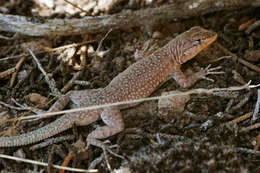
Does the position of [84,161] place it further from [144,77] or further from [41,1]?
[41,1]

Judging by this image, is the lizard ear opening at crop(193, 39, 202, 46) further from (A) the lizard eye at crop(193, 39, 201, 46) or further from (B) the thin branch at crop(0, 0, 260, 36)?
(B) the thin branch at crop(0, 0, 260, 36)

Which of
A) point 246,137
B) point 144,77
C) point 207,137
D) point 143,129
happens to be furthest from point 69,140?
point 246,137

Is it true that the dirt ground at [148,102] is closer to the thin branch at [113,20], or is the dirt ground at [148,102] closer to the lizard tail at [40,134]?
the lizard tail at [40,134]

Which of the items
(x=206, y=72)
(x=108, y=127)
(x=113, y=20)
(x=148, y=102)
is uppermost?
Answer: (x=113, y=20)

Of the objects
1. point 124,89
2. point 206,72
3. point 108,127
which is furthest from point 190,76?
point 108,127

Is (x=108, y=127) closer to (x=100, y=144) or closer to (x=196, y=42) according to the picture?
(x=100, y=144)

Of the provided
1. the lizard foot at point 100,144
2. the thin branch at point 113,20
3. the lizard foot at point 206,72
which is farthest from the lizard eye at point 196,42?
the lizard foot at point 100,144
